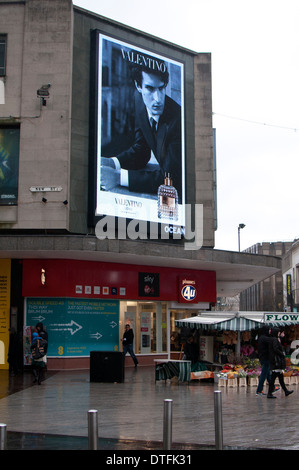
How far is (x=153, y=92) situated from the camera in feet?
84.9

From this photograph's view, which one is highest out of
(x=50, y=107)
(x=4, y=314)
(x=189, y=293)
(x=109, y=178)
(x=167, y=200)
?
(x=50, y=107)

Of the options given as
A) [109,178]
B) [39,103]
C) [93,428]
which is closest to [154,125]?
[109,178]

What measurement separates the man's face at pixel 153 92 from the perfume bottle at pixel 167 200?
3051 millimetres

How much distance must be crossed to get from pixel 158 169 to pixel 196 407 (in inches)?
566

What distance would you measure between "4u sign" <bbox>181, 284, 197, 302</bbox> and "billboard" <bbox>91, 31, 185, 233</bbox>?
3.07 metres

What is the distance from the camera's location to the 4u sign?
26500 millimetres

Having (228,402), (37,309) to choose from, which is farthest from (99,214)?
(228,402)

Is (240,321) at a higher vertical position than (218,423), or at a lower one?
higher

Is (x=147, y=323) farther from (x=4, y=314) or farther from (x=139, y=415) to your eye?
(x=139, y=415)

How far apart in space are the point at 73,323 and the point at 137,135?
334 inches

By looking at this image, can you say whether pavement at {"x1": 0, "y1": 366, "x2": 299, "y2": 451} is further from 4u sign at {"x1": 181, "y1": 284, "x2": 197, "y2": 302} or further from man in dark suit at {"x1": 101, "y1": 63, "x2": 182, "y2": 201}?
man in dark suit at {"x1": 101, "y1": 63, "x2": 182, "y2": 201}

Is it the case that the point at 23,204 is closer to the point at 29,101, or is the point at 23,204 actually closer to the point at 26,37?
the point at 29,101

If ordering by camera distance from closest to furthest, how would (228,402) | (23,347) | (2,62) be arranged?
(228,402) → (23,347) → (2,62)

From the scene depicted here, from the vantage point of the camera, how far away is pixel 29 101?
916 inches
